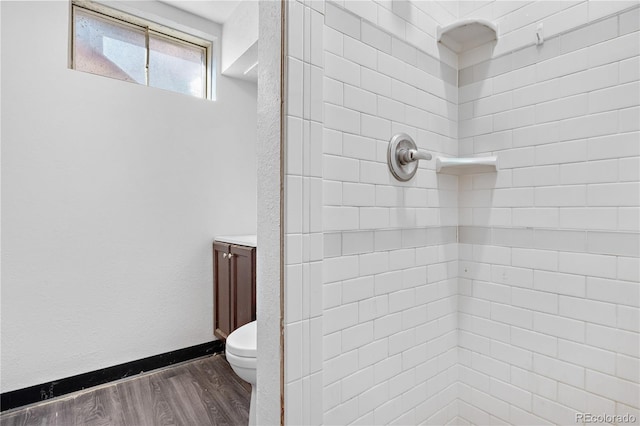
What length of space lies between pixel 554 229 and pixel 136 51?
2.59m

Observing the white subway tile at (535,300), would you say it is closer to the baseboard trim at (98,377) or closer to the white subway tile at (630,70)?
the white subway tile at (630,70)

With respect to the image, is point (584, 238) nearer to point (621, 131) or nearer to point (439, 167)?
point (621, 131)

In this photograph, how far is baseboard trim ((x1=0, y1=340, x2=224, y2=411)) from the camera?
170 centimetres

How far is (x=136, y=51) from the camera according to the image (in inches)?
84.9

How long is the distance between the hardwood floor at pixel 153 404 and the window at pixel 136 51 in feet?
6.39

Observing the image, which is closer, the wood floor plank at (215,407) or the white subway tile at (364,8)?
the white subway tile at (364,8)

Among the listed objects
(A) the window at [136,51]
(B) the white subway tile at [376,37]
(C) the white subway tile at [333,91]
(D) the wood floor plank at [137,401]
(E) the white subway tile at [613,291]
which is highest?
(A) the window at [136,51]

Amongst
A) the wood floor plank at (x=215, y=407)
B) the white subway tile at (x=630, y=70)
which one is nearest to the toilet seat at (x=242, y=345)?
the wood floor plank at (x=215, y=407)

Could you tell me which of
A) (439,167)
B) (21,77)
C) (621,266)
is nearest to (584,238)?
(621,266)

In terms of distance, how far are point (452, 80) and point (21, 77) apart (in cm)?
220

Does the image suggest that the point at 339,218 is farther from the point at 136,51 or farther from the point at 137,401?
the point at 136,51

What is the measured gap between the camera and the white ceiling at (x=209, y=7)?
212cm

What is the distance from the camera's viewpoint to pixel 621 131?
0.93m

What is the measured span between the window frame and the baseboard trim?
1824 mm
